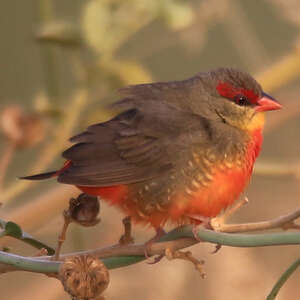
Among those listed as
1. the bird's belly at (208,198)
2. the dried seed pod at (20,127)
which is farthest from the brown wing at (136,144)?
the dried seed pod at (20,127)

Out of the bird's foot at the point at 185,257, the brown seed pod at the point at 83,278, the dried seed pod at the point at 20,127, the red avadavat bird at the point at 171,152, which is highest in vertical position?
the dried seed pod at the point at 20,127

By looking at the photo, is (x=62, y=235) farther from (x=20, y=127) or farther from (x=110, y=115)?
(x=110, y=115)

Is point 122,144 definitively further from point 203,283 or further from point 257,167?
point 203,283

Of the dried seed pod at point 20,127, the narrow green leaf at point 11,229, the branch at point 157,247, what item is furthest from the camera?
the dried seed pod at point 20,127

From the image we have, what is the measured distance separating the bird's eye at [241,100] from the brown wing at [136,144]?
199 millimetres

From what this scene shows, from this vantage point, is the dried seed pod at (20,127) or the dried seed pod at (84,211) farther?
the dried seed pod at (20,127)

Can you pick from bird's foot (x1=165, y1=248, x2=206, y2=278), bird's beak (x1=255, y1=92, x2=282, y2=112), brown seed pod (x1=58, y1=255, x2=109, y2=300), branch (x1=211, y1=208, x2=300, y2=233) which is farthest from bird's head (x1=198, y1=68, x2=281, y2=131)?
brown seed pod (x1=58, y1=255, x2=109, y2=300)

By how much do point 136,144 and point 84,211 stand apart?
0.51m

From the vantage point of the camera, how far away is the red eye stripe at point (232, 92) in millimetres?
2881

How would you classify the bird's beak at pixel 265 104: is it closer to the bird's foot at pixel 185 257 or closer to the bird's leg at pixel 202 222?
the bird's leg at pixel 202 222

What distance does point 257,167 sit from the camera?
3.57 m

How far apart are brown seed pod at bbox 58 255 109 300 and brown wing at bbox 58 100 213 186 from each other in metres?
0.66

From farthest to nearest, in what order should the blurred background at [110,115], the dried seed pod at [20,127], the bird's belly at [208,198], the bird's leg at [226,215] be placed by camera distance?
the blurred background at [110,115]
the dried seed pod at [20,127]
the bird's belly at [208,198]
the bird's leg at [226,215]

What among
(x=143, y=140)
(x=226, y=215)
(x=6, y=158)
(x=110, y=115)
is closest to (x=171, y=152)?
(x=143, y=140)
